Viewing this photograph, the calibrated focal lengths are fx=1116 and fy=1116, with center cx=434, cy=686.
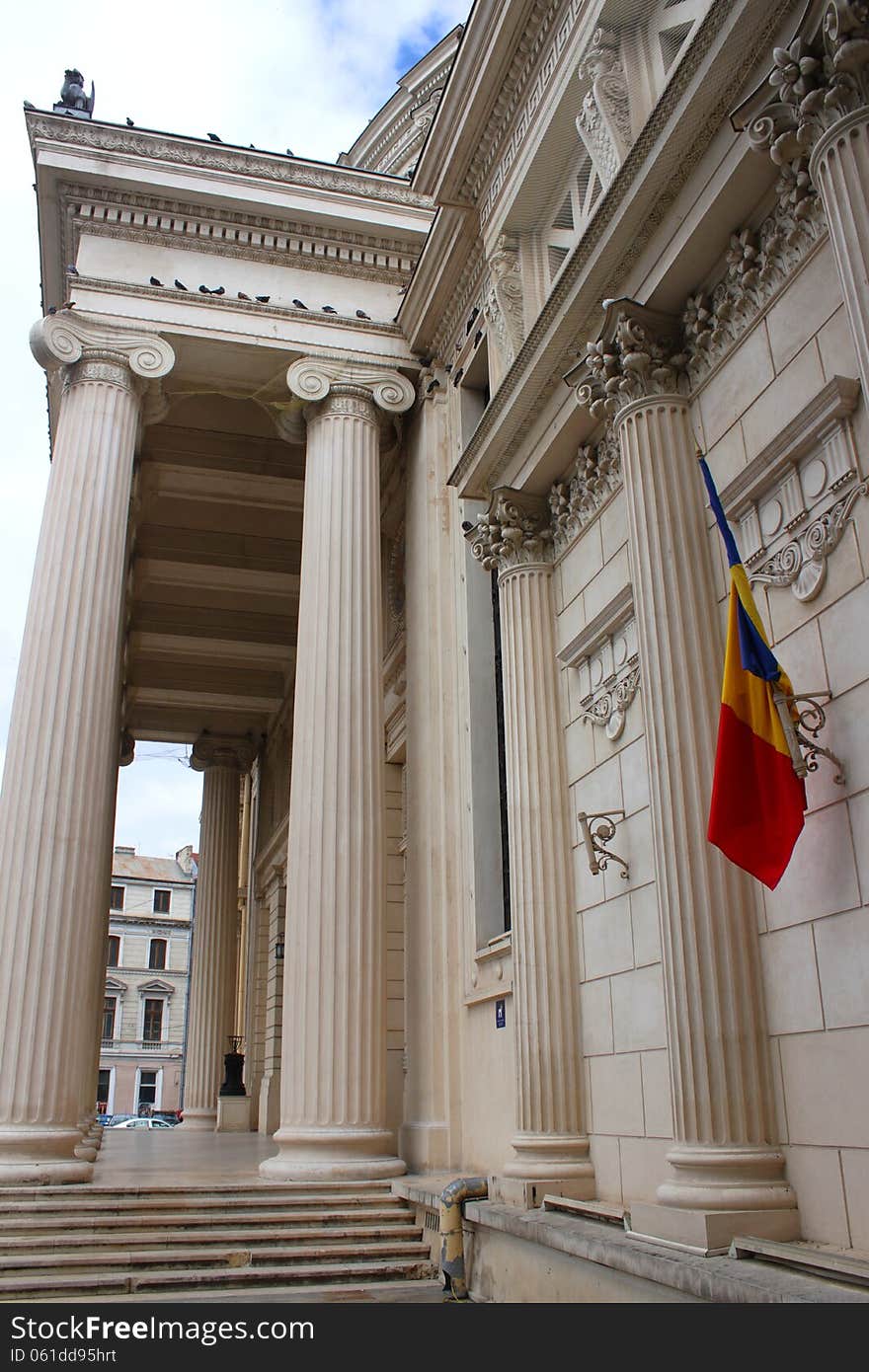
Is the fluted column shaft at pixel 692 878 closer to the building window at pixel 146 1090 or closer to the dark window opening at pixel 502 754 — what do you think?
the dark window opening at pixel 502 754

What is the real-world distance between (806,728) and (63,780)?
9.29 meters

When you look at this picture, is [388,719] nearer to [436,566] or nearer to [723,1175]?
[436,566]

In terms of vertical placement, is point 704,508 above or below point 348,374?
below

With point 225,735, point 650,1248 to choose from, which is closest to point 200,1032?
point 225,735

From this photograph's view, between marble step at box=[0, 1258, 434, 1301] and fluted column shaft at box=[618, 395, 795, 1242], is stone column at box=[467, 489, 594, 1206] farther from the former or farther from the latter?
fluted column shaft at box=[618, 395, 795, 1242]

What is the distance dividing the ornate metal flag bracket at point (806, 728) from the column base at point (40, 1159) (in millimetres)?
8748

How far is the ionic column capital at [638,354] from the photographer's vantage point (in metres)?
7.26

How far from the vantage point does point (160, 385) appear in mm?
15336

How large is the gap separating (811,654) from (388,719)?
458 inches

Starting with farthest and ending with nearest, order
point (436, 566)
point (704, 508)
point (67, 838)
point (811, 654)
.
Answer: point (436, 566)
point (67, 838)
point (704, 508)
point (811, 654)

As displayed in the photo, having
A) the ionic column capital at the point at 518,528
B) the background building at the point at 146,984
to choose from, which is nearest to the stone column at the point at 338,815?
the ionic column capital at the point at 518,528

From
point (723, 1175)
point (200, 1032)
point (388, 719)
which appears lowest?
point (723, 1175)

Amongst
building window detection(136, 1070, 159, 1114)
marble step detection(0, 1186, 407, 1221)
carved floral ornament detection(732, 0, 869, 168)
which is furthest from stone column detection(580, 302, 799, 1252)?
building window detection(136, 1070, 159, 1114)

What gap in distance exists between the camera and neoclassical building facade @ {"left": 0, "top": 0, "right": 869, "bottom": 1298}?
5.73 meters
